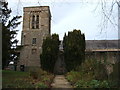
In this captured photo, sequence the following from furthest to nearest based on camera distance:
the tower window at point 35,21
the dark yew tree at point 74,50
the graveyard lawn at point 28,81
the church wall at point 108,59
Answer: the tower window at point 35,21, the dark yew tree at point 74,50, the church wall at point 108,59, the graveyard lawn at point 28,81

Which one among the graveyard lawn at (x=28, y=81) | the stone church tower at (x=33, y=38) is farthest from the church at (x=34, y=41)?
the graveyard lawn at (x=28, y=81)

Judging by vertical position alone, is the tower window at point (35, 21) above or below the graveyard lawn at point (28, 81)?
above

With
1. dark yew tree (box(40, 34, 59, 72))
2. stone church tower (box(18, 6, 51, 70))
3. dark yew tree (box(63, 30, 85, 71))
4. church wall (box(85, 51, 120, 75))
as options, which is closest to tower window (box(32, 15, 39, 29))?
stone church tower (box(18, 6, 51, 70))

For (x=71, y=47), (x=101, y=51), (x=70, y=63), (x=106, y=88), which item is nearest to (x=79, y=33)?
(x=71, y=47)

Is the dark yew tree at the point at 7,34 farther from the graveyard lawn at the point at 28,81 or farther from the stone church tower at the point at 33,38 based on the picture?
the stone church tower at the point at 33,38

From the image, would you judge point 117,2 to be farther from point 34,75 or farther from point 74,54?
point 74,54

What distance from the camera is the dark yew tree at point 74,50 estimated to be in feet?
86.1

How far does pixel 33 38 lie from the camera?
3434 centimetres

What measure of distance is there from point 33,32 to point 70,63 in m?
11.1

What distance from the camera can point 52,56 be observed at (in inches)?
1073

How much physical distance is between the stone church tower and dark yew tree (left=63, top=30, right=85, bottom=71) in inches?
292

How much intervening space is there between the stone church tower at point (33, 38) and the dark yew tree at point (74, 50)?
7428mm

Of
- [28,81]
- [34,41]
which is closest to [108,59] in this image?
[28,81]

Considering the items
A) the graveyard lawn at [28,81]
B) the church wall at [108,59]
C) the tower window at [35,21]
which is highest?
the tower window at [35,21]
